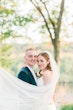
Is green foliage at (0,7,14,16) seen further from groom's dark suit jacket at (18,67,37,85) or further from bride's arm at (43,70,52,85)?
groom's dark suit jacket at (18,67,37,85)

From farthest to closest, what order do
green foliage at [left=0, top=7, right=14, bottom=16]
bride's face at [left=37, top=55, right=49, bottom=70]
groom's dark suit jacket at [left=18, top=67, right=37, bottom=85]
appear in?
green foliage at [left=0, top=7, right=14, bottom=16] → bride's face at [left=37, top=55, right=49, bottom=70] → groom's dark suit jacket at [left=18, top=67, right=37, bottom=85]

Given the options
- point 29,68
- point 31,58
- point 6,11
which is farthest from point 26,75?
point 6,11

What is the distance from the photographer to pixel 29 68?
16.9ft

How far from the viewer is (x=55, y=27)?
12.3m

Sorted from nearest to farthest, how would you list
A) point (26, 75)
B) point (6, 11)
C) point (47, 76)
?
point (26, 75) → point (47, 76) → point (6, 11)

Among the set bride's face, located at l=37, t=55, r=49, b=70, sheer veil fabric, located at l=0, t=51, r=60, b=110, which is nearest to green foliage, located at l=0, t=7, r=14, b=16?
sheer veil fabric, located at l=0, t=51, r=60, b=110

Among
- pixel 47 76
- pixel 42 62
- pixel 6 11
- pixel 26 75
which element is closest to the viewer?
pixel 26 75

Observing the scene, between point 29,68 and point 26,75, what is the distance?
0.12 m

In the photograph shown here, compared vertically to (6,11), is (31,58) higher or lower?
lower

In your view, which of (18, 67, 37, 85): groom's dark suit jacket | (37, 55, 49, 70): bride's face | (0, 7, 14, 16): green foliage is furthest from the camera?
(0, 7, 14, 16): green foliage

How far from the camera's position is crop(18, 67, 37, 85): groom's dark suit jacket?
16.7 ft

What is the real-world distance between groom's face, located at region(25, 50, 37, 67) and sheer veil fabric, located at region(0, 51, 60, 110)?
27 centimetres

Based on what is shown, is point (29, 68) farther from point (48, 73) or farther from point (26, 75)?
point (48, 73)

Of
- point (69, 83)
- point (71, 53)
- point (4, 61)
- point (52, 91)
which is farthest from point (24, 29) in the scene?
point (71, 53)
